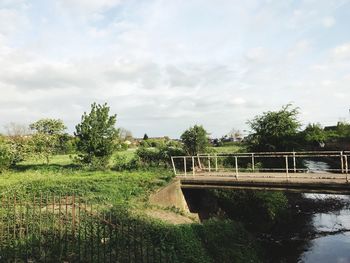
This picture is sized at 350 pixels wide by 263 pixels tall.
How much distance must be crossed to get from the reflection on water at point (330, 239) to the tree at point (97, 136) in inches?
572

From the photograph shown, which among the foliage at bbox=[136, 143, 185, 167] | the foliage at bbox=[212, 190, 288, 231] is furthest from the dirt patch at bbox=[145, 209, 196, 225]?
the foliage at bbox=[136, 143, 185, 167]

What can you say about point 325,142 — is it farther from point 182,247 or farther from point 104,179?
point 182,247

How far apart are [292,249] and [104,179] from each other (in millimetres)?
10102

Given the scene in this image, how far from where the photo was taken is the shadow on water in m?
17.2

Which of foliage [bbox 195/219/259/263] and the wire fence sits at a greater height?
the wire fence

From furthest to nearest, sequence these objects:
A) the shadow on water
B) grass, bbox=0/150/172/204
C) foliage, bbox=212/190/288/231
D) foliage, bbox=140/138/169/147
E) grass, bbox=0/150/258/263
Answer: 1. foliage, bbox=140/138/169/147
2. foliage, bbox=212/190/288/231
3. the shadow on water
4. grass, bbox=0/150/172/204
5. grass, bbox=0/150/258/263

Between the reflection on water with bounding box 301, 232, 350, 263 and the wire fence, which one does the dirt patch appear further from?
the reflection on water with bounding box 301, 232, 350, 263

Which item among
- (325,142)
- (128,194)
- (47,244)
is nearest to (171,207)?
(128,194)

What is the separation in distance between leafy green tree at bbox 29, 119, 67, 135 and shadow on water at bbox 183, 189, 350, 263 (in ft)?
103

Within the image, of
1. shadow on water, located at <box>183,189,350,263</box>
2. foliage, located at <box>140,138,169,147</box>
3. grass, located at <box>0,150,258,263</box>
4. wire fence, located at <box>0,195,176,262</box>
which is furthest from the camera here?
foliage, located at <box>140,138,169,147</box>

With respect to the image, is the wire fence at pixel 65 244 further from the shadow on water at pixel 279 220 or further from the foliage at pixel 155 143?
the foliage at pixel 155 143

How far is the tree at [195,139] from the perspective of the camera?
27031mm

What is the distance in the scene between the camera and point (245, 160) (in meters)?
27.1

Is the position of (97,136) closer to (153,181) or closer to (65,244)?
(153,181)
